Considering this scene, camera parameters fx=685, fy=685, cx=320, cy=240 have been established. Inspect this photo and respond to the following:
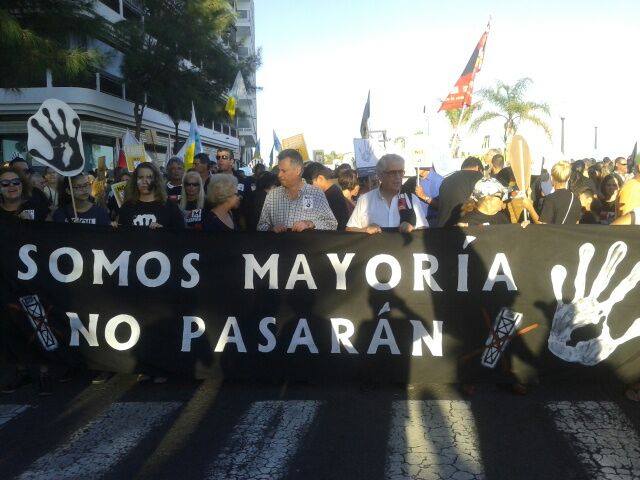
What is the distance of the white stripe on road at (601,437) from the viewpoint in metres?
3.78

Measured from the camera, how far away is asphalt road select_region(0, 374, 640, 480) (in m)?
3.84

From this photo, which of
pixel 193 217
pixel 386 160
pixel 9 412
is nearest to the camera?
pixel 9 412

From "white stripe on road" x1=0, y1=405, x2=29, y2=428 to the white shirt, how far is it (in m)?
3.11

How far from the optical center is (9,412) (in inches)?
192

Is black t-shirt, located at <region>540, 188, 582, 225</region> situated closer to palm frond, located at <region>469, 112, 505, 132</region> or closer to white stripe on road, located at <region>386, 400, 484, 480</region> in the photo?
white stripe on road, located at <region>386, 400, 484, 480</region>

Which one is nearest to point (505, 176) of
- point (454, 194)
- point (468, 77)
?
point (454, 194)

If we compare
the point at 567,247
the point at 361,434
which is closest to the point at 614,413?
the point at 567,247

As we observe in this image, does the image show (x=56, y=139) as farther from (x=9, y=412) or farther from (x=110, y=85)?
(x=110, y=85)

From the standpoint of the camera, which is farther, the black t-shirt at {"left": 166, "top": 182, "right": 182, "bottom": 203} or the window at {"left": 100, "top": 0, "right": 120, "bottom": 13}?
the window at {"left": 100, "top": 0, "right": 120, "bottom": 13}

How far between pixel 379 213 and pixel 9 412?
11.1 feet

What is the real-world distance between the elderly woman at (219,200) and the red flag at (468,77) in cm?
737

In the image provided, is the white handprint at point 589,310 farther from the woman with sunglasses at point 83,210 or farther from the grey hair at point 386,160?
the woman with sunglasses at point 83,210

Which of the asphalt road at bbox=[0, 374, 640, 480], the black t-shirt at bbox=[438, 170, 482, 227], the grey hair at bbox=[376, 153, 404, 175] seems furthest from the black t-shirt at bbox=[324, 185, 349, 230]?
the asphalt road at bbox=[0, 374, 640, 480]

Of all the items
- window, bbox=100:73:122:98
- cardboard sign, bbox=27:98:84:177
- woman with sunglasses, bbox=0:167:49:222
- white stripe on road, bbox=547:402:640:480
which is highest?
window, bbox=100:73:122:98
